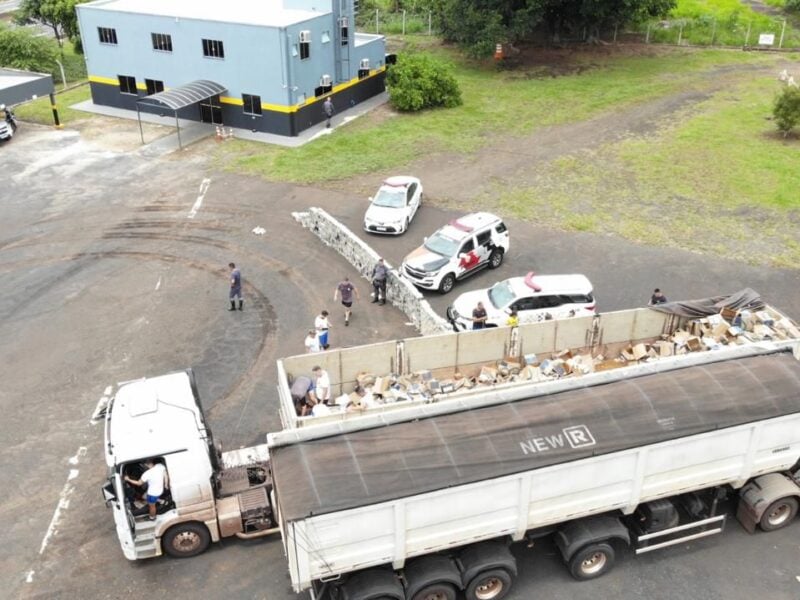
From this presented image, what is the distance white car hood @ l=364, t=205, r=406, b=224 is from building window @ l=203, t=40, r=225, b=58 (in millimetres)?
14058

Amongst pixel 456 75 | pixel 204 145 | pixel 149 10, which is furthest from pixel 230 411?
pixel 456 75

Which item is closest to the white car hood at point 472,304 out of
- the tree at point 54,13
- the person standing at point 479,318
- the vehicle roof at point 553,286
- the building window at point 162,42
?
the person standing at point 479,318

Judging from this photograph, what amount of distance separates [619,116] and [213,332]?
26.0m

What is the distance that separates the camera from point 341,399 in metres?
14.8

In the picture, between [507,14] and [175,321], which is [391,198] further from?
[507,14]

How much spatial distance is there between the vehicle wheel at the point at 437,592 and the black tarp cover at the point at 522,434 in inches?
73.9

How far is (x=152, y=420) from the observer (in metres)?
12.8

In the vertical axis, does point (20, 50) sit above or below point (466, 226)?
above

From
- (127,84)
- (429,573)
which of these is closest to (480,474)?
(429,573)

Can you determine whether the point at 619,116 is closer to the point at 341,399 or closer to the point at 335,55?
the point at 335,55

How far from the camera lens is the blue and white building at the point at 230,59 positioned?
33875 mm

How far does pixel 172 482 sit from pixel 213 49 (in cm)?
2738

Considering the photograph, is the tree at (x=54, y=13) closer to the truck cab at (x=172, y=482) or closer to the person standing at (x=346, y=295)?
the person standing at (x=346, y=295)

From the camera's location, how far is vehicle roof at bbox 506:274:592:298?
1977 cm
